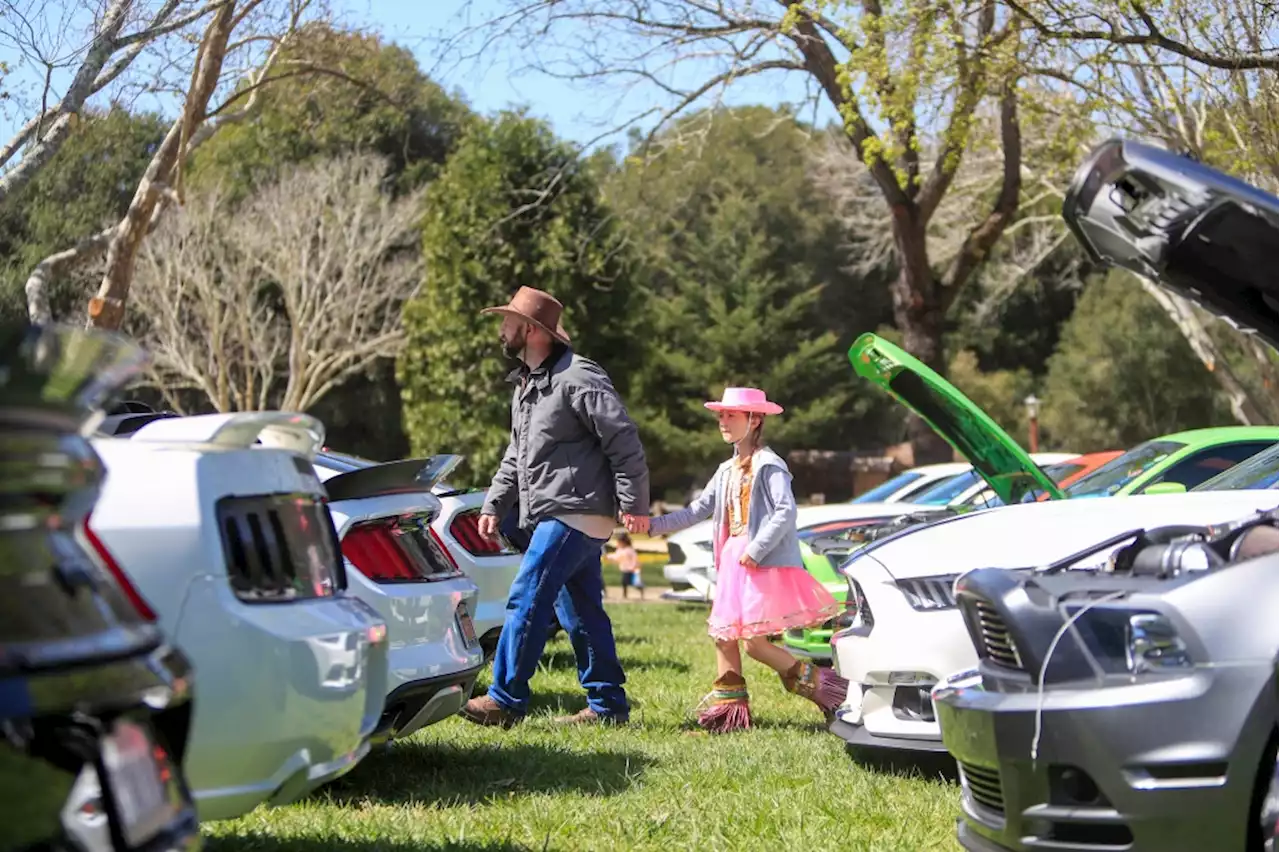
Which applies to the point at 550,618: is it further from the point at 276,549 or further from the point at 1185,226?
the point at 1185,226

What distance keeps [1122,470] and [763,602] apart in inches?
149

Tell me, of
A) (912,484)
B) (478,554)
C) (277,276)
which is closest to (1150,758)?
(478,554)

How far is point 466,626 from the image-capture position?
6.05 m

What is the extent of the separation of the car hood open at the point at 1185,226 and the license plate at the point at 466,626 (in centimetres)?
290

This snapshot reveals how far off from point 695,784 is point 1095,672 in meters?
2.44

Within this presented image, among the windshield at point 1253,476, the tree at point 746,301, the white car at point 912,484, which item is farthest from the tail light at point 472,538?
the tree at point 746,301

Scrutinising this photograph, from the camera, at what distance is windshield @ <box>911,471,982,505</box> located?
1310cm

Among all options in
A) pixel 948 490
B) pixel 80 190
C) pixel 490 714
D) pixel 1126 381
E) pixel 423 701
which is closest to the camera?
pixel 423 701

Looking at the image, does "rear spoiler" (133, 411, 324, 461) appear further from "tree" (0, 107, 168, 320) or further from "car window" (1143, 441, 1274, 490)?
"tree" (0, 107, 168, 320)

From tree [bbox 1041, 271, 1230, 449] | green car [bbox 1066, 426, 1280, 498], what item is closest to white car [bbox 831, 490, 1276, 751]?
green car [bbox 1066, 426, 1280, 498]

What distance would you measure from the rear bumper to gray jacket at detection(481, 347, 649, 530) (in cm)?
145

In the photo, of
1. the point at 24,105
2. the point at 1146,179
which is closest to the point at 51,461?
the point at 1146,179

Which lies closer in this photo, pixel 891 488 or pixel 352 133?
pixel 891 488

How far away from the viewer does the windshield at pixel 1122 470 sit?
31.5 feet
